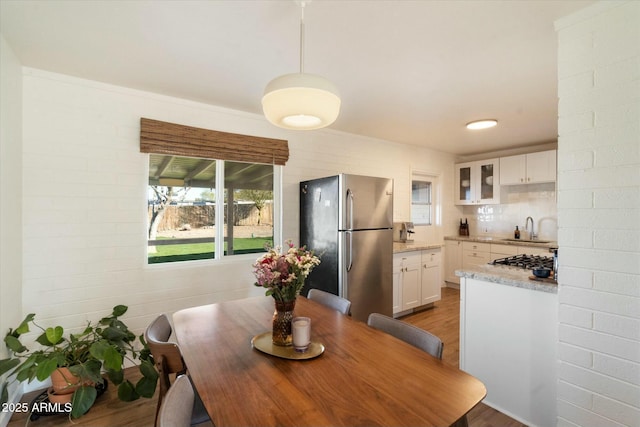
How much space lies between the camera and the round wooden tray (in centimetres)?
126

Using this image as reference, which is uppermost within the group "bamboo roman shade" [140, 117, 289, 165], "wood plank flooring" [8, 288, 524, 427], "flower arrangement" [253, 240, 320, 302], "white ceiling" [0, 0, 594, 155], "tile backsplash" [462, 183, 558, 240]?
"white ceiling" [0, 0, 594, 155]

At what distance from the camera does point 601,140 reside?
4.78 feet

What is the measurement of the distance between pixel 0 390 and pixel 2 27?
2144mm

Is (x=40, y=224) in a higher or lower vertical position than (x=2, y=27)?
lower

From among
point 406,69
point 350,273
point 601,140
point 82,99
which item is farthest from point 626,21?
point 82,99

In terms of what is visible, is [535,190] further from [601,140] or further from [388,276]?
[601,140]

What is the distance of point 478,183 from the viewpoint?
5164 millimetres

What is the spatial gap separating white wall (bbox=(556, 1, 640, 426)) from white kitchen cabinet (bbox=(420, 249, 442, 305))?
8.02 feet

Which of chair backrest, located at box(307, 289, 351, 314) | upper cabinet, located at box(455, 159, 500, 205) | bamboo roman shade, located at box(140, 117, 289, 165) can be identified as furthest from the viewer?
upper cabinet, located at box(455, 159, 500, 205)

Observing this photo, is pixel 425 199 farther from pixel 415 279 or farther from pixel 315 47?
pixel 315 47

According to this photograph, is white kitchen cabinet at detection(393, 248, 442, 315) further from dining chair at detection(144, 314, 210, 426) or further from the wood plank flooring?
dining chair at detection(144, 314, 210, 426)

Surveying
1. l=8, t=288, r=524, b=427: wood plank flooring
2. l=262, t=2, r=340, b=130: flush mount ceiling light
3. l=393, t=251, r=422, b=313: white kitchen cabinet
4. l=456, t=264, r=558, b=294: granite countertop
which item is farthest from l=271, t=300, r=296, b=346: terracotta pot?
l=393, t=251, r=422, b=313: white kitchen cabinet

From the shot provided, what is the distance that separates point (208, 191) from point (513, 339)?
2.85m

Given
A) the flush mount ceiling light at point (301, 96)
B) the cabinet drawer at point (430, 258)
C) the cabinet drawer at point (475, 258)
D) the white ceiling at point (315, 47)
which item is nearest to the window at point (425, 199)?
the cabinet drawer at point (475, 258)
